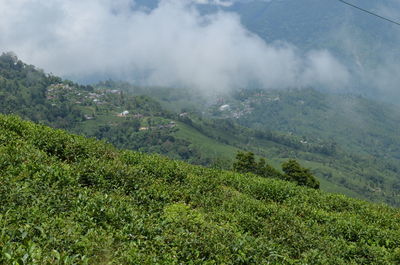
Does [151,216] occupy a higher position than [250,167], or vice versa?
[250,167]

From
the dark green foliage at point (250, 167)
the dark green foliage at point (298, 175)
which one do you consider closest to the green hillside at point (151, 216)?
the dark green foliage at point (298, 175)

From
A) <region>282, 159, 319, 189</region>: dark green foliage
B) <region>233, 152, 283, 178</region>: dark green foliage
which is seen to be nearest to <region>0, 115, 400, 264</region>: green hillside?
<region>282, 159, 319, 189</region>: dark green foliage

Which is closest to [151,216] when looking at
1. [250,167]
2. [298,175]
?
[298,175]

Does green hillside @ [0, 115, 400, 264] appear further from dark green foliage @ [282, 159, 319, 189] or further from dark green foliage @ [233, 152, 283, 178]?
dark green foliage @ [233, 152, 283, 178]

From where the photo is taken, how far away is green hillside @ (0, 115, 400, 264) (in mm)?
8555

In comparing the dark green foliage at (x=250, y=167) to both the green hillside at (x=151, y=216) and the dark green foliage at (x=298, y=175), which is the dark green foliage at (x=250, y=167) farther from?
the green hillside at (x=151, y=216)

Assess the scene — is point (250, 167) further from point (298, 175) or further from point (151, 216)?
point (151, 216)

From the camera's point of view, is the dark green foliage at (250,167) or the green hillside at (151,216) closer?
the green hillside at (151,216)

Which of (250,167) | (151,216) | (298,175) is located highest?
(250,167)

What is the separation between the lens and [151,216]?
40.7 ft

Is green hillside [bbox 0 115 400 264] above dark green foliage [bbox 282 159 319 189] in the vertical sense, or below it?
below

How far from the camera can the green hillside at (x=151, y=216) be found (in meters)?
8.55

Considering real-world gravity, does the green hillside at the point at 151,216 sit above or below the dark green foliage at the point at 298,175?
below

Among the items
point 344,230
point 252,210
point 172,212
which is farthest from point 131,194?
point 344,230
